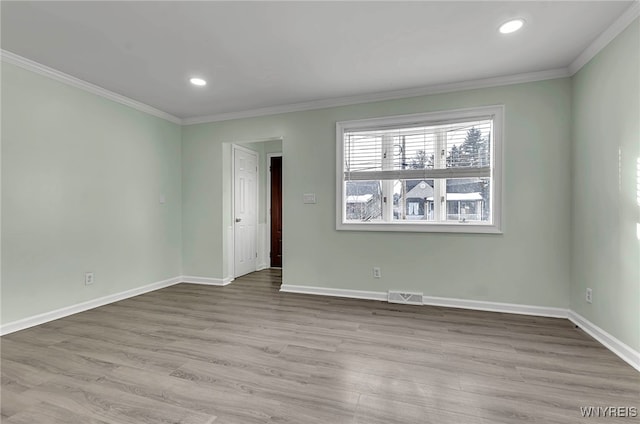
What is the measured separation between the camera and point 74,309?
125 inches

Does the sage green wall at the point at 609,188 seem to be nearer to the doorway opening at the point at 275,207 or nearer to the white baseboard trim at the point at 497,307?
the white baseboard trim at the point at 497,307

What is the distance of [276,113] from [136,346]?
3.14m

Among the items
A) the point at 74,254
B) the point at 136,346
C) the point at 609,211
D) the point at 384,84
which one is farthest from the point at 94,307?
the point at 609,211

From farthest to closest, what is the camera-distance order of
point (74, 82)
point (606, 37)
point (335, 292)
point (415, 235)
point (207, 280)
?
point (207, 280)
point (335, 292)
point (415, 235)
point (74, 82)
point (606, 37)

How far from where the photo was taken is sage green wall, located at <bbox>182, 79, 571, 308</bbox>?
9.97 ft

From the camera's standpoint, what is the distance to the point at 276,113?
161 inches

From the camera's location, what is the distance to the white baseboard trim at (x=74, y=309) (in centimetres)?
267

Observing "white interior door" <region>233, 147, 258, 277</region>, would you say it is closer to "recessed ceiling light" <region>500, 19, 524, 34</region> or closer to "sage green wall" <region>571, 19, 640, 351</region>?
"recessed ceiling light" <region>500, 19, 524, 34</region>

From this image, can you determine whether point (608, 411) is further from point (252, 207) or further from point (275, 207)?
point (275, 207)

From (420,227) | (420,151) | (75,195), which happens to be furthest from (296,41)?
(75,195)

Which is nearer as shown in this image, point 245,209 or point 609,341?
point 609,341

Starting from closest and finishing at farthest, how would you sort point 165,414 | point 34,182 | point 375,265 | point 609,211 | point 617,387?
point 165,414, point 617,387, point 609,211, point 34,182, point 375,265

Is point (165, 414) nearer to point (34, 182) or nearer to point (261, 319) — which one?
point (261, 319)

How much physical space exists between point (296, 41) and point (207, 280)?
3.57 metres
